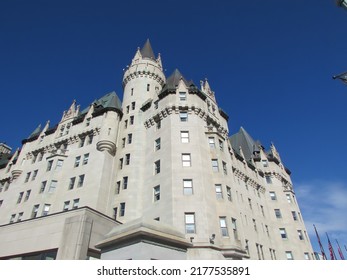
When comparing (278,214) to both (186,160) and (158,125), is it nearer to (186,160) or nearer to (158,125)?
(186,160)

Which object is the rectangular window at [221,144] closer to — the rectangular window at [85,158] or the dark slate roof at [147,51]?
the rectangular window at [85,158]

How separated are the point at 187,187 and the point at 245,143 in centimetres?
3174

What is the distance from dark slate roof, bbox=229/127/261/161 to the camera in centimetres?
5587

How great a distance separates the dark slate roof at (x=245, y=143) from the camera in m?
55.9

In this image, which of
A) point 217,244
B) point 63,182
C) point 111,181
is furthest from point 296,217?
point 63,182

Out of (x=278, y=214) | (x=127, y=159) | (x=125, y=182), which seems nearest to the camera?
(x=125, y=182)

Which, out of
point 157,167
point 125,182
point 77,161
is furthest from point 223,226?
point 77,161

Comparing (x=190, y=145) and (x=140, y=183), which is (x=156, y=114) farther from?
(x=140, y=183)

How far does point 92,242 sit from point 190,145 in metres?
17.4

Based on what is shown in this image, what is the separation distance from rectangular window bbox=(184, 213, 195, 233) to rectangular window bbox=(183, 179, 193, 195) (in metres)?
2.76

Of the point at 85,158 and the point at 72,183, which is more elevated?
the point at 85,158

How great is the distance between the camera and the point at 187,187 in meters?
31.2

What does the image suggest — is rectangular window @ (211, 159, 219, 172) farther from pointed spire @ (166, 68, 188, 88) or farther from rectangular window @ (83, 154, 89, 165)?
rectangular window @ (83, 154, 89, 165)

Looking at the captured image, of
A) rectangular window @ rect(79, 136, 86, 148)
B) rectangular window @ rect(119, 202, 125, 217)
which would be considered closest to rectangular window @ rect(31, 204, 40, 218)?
rectangular window @ rect(79, 136, 86, 148)
